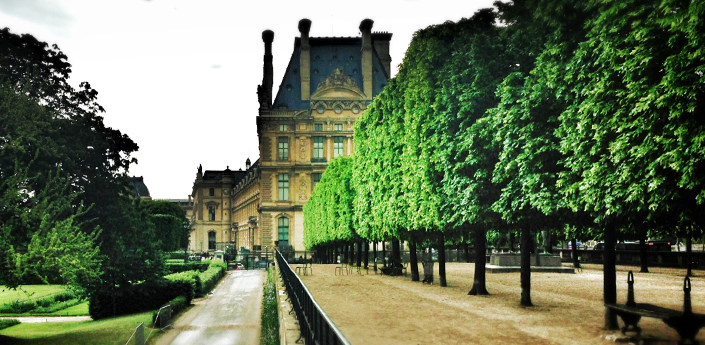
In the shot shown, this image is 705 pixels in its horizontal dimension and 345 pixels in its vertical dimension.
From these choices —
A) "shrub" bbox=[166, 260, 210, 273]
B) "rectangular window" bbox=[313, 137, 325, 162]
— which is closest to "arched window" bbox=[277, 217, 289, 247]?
"rectangular window" bbox=[313, 137, 325, 162]

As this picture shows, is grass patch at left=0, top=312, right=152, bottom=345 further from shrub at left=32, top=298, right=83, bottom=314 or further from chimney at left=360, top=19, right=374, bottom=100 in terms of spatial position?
chimney at left=360, top=19, right=374, bottom=100

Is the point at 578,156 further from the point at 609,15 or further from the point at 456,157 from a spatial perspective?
the point at 456,157

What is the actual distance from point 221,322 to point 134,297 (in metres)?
6.98

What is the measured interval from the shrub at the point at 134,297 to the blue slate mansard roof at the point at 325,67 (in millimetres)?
64403

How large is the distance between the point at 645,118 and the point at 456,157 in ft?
29.6

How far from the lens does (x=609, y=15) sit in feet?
41.2

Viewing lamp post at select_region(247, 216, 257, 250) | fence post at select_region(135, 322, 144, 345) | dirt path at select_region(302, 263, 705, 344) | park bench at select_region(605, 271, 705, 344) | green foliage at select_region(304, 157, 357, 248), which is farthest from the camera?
lamp post at select_region(247, 216, 257, 250)

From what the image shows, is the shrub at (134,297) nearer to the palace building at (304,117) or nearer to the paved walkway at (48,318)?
the paved walkway at (48,318)

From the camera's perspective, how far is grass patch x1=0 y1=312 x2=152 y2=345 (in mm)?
23516

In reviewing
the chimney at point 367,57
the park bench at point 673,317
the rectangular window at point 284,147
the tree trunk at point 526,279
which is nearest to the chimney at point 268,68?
the rectangular window at point 284,147

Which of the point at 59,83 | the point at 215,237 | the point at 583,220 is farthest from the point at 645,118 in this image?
the point at 215,237

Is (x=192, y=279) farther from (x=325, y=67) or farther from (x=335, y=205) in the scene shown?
(x=325, y=67)

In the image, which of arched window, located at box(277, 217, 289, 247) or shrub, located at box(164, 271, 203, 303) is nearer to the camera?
shrub, located at box(164, 271, 203, 303)

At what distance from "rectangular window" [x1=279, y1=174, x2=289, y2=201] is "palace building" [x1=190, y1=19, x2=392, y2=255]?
14 centimetres
